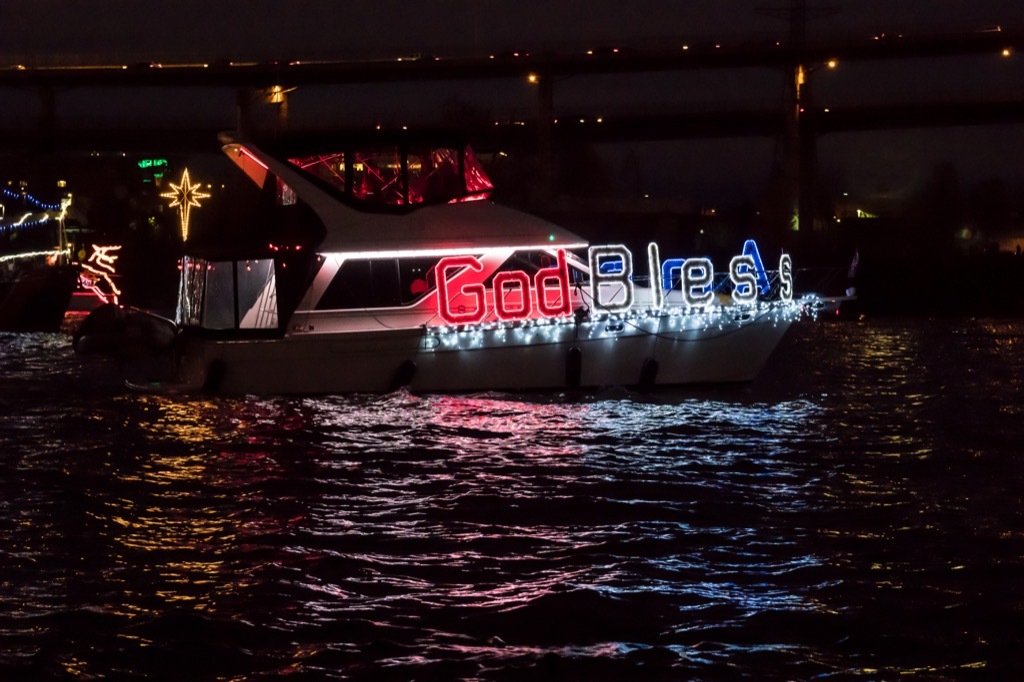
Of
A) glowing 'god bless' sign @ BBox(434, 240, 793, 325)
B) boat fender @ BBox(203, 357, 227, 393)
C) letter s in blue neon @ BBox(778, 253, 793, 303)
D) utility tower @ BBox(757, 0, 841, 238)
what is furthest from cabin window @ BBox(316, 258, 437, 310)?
utility tower @ BBox(757, 0, 841, 238)

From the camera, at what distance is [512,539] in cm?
1230

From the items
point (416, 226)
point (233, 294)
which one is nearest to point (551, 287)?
point (416, 226)

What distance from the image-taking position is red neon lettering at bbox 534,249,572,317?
840 inches

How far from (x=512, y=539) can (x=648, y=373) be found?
973 cm

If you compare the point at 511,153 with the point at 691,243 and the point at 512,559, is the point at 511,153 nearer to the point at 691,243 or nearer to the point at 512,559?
the point at 691,243

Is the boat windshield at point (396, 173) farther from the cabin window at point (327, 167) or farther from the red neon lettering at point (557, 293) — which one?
the red neon lettering at point (557, 293)

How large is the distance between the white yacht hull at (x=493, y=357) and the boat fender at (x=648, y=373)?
0.02m

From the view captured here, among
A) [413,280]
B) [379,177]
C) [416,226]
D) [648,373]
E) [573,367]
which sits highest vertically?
[379,177]

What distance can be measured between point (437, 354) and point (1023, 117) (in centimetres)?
6526

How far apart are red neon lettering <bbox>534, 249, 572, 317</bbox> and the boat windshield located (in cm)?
241

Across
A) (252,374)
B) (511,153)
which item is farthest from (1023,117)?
(252,374)

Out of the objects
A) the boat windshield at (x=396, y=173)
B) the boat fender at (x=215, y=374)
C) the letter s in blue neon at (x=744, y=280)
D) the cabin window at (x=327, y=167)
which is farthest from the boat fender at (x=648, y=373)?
the boat fender at (x=215, y=374)

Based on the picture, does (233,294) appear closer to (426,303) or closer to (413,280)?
(413,280)

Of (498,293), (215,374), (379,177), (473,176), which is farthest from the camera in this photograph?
(473,176)
